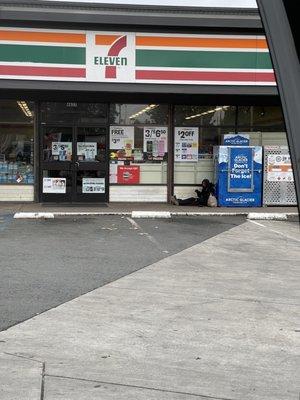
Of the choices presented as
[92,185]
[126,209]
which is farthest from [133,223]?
[92,185]

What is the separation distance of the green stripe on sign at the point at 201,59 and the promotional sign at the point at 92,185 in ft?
12.2

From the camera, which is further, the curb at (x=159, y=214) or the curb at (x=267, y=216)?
the curb at (x=267, y=216)

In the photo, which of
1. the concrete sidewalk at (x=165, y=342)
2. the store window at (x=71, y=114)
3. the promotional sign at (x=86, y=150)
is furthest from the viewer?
the promotional sign at (x=86, y=150)

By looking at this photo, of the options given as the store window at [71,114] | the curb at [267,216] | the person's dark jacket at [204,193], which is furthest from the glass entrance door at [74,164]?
the curb at [267,216]

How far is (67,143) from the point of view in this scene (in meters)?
16.8

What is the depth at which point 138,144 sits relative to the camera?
17.1m

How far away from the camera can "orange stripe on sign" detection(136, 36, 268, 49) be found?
51.3ft

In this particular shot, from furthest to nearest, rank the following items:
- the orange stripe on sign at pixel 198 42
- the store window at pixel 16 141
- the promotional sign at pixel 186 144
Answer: the promotional sign at pixel 186 144, the store window at pixel 16 141, the orange stripe on sign at pixel 198 42

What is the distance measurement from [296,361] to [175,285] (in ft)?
9.16

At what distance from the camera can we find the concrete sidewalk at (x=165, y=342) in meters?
4.05

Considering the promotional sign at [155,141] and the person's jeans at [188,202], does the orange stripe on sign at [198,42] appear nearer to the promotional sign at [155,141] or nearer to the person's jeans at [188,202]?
the promotional sign at [155,141]

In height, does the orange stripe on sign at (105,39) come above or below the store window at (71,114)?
above

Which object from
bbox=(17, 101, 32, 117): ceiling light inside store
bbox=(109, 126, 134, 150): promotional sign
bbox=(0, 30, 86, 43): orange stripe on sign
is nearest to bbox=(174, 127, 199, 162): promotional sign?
bbox=(109, 126, 134, 150): promotional sign

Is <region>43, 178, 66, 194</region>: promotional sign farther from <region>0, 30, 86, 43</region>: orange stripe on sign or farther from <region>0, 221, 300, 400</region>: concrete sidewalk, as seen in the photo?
<region>0, 221, 300, 400</region>: concrete sidewalk
